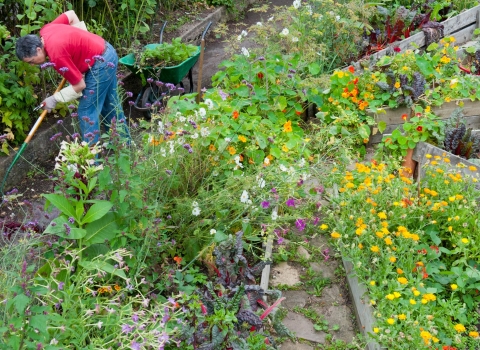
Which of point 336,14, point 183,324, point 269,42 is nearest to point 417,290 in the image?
point 183,324

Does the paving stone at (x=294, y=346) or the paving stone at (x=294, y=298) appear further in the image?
the paving stone at (x=294, y=298)

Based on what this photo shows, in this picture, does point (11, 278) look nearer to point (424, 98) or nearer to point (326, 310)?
point (326, 310)

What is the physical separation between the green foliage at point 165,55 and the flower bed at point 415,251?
2508 mm

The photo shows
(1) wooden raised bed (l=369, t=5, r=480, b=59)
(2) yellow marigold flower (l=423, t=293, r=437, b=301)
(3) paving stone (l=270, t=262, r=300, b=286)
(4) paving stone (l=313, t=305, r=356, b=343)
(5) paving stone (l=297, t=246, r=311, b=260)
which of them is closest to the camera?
(2) yellow marigold flower (l=423, t=293, r=437, b=301)

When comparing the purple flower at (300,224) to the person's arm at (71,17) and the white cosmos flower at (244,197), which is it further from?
the person's arm at (71,17)

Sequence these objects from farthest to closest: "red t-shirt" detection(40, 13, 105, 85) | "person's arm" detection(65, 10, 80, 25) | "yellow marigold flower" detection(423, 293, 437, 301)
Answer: "person's arm" detection(65, 10, 80, 25)
"red t-shirt" detection(40, 13, 105, 85)
"yellow marigold flower" detection(423, 293, 437, 301)

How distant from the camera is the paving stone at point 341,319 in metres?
3.12

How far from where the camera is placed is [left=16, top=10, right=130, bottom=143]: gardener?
390 cm

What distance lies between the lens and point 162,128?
3.24 metres

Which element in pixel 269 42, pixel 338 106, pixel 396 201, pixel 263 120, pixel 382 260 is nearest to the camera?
pixel 382 260

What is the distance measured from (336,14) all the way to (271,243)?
11.4 ft

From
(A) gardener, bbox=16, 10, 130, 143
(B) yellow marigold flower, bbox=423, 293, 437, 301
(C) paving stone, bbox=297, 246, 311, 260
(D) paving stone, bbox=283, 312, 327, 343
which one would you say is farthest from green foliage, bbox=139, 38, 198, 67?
(B) yellow marigold flower, bbox=423, 293, 437, 301

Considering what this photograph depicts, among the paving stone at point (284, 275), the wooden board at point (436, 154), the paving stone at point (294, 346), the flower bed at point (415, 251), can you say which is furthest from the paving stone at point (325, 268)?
the wooden board at point (436, 154)

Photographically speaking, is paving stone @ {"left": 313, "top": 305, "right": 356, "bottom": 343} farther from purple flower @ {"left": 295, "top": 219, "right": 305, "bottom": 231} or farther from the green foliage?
the green foliage
